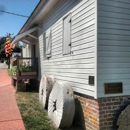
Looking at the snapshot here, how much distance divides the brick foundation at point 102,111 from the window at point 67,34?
75.2 inches

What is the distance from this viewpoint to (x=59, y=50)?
279 inches

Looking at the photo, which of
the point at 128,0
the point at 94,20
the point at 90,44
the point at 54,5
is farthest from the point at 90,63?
the point at 54,5

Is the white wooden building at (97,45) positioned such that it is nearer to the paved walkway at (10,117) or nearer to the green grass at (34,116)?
the green grass at (34,116)

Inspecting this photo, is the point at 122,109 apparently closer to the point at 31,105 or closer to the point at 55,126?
the point at 55,126

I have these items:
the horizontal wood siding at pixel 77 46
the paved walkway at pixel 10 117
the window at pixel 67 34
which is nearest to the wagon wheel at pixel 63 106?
the horizontal wood siding at pixel 77 46

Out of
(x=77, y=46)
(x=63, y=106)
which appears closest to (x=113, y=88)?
(x=63, y=106)

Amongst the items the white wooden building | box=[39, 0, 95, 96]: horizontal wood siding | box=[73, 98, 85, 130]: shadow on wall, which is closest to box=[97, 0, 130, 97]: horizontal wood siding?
the white wooden building

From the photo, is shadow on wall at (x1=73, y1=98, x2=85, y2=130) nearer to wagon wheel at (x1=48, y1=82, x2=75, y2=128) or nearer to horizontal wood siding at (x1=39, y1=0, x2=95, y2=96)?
wagon wheel at (x1=48, y1=82, x2=75, y2=128)

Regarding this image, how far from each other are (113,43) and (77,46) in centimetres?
121

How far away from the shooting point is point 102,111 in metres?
4.45

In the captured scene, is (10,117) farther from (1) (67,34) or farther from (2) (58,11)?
(2) (58,11)

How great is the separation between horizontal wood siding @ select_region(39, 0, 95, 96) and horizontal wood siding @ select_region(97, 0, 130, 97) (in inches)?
7.8

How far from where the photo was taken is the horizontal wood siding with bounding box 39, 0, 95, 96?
4.71m

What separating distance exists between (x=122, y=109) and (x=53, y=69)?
3.84 m
